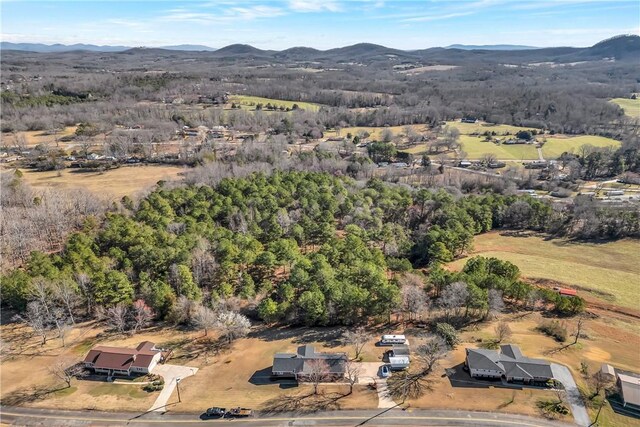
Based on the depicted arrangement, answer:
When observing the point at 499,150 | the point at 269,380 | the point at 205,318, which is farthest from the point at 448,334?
the point at 499,150

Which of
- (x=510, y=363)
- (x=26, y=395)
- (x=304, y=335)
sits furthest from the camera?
(x=304, y=335)

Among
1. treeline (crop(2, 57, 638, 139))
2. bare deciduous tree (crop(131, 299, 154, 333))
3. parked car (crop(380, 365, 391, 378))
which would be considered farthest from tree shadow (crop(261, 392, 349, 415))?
treeline (crop(2, 57, 638, 139))

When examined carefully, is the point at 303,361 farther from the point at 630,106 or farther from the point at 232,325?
the point at 630,106

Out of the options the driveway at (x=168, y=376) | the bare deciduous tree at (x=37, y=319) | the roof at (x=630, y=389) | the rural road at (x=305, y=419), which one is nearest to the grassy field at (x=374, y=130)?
the roof at (x=630, y=389)

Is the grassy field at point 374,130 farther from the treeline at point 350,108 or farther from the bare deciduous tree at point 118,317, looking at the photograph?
the bare deciduous tree at point 118,317

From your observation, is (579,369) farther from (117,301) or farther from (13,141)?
(13,141)

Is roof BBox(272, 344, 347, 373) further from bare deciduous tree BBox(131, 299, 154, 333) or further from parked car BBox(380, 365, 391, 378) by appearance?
bare deciduous tree BBox(131, 299, 154, 333)
